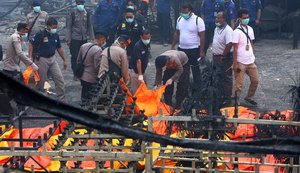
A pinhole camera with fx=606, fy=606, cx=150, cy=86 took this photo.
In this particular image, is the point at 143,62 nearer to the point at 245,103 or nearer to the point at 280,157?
the point at 245,103

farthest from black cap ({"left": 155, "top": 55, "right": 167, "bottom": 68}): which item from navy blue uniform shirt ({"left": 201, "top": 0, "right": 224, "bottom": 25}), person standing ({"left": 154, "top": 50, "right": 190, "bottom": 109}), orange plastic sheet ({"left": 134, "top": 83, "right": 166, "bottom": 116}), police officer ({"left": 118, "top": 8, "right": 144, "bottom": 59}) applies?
navy blue uniform shirt ({"left": 201, "top": 0, "right": 224, "bottom": 25})

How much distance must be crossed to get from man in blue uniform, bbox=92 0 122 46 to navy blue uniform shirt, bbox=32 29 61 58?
11.1 feet

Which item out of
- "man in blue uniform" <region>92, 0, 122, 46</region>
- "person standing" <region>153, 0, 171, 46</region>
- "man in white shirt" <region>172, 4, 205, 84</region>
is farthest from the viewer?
"person standing" <region>153, 0, 171, 46</region>

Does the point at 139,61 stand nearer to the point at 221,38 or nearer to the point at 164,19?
the point at 221,38

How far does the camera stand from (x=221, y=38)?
1152 cm

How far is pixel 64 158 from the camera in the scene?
557cm

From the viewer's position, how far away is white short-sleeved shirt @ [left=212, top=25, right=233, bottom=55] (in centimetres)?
1145

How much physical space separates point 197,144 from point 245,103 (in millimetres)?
9377

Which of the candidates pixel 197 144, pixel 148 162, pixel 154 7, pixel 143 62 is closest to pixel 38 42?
pixel 143 62

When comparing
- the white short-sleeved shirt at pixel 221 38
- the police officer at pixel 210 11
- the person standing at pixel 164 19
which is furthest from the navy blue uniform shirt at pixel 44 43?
the person standing at pixel 164 19

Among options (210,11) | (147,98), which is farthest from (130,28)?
(147,98)

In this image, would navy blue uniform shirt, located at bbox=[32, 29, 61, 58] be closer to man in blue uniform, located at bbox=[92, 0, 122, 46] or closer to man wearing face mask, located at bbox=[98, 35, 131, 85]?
man wearing face mask, located at bbox=[98, 35, 131, 85]

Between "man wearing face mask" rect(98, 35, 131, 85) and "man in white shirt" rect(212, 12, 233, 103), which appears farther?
"man in white shirt" rect(212, 12, 233, 103)

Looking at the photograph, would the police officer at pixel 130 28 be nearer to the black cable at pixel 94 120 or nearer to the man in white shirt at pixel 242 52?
the man in white shirt at pixel 242 52
